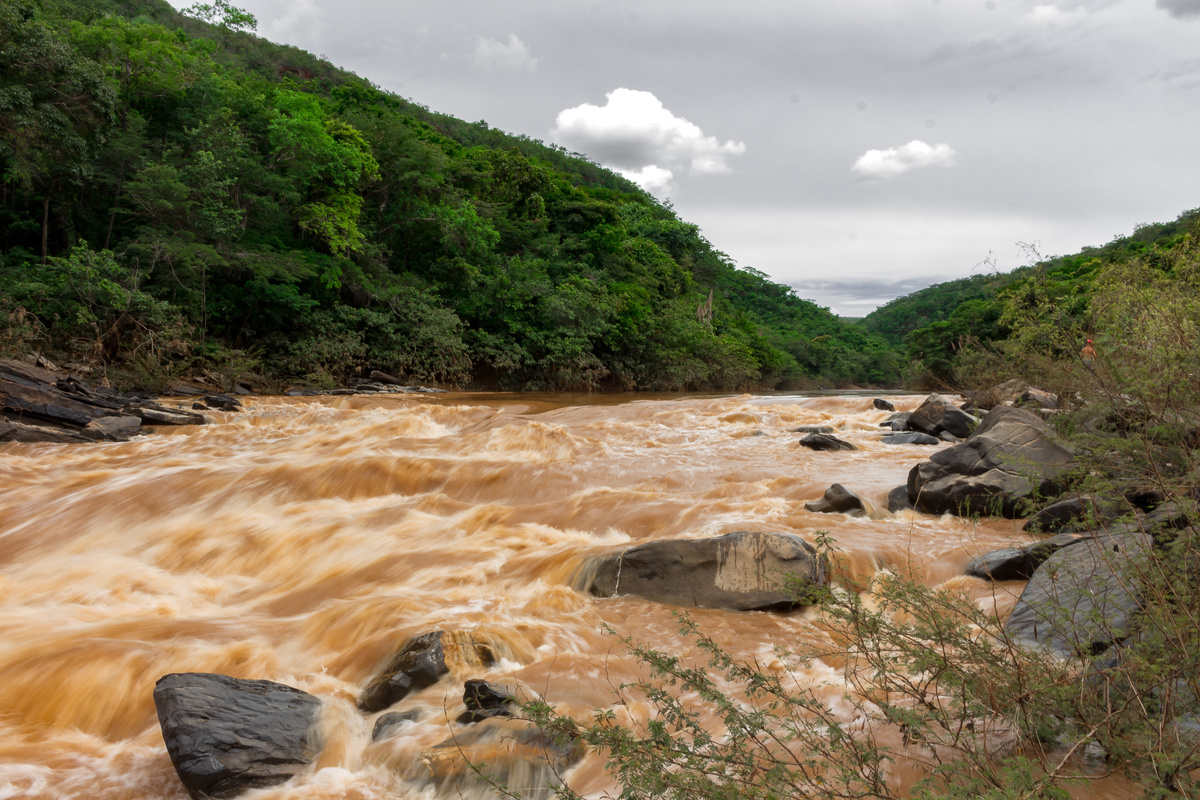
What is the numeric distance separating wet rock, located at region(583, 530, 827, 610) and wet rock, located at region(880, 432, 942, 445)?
7.14 meters

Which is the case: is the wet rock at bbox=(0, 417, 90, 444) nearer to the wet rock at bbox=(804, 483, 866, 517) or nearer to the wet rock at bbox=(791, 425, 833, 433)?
the wet rock at bbox=(804, 483, 866, 517)

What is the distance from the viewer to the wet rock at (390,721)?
313cm

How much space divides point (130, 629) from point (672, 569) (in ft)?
12.3

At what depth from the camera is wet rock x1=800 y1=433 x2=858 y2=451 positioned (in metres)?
10.3

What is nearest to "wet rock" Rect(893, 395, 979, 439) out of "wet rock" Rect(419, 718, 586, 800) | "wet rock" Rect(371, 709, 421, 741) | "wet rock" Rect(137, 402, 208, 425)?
"wet rock" Rect(419, 718, 586, 800)

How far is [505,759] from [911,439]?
1003 cm

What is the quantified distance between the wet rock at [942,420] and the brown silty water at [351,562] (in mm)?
1717

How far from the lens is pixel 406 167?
2397 centimetres

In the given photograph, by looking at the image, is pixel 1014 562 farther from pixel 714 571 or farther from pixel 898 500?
pixel 898 500

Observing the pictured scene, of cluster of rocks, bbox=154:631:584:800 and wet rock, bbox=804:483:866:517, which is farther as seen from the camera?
wet rock, bbox=804:483:866:517

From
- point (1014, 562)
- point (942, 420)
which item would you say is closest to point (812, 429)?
point (942, 420)

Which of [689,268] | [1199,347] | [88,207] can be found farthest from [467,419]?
[689,268]

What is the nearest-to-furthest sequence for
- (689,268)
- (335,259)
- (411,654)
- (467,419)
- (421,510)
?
(411,654), (421,510), (467,419), (335,259), (689,268)

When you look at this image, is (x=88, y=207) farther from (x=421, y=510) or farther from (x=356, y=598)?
(x=356, y=598)
